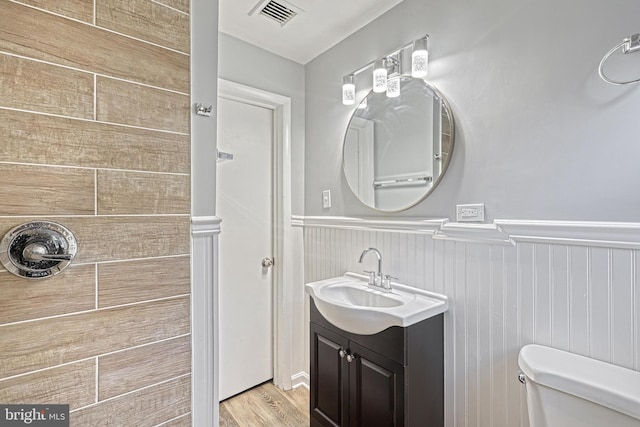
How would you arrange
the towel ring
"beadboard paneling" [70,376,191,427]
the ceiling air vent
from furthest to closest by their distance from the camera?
the ceiling air vent, the towel ring, "beadboard paneling" [70,376,191,427]

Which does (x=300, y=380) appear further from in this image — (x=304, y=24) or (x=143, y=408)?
(x=304, y=24)

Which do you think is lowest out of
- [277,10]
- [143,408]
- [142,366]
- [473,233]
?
[143,408]

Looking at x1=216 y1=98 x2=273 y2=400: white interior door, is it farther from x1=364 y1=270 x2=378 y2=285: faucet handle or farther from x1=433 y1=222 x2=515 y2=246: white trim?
x1=433 y1=222 x2=515 y2=246: white trim

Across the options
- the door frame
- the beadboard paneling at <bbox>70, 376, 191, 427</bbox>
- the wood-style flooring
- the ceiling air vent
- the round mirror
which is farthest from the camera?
the door frame

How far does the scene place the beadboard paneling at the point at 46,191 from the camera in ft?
2.40

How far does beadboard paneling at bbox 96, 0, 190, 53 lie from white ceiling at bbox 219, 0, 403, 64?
80cm

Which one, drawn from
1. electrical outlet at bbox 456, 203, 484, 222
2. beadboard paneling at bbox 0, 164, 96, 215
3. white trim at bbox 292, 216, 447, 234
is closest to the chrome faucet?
white trim at bbox 292, 216, 447, 234

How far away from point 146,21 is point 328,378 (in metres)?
1.70

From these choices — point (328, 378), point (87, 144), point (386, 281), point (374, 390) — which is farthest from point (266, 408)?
point (87, 144)

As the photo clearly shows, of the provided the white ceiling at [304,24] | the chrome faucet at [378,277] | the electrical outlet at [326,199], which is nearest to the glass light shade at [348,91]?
the white ceiling at [304,24]

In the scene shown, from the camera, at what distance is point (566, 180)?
1.11 m

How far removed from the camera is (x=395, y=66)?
1646 millimetres

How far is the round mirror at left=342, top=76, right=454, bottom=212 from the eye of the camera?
148 centimetres

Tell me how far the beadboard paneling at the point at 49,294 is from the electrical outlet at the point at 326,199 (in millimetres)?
1432
